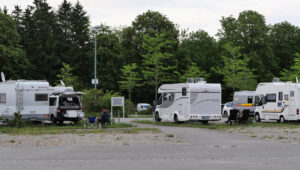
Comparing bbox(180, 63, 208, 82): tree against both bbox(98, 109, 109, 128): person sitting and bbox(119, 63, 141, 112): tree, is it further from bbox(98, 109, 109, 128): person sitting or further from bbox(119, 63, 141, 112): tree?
bbox(98, 109, 109, 128): person sitting

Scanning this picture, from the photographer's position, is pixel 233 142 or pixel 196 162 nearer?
pixel 196 162

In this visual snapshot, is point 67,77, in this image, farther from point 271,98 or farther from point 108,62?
point 271,98

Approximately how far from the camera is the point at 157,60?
210ft

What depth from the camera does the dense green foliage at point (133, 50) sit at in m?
68.2

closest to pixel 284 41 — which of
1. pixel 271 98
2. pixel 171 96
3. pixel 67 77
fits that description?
pixel 67 77

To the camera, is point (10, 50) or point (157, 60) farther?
point (10, 50)

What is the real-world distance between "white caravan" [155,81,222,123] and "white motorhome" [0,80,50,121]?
331 inches

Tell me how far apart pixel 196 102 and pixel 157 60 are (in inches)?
1312

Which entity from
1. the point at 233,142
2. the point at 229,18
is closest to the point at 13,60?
the point at 229,18

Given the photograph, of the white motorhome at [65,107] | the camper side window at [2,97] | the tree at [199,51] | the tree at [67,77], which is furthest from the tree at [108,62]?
the camper side window at [2,97]

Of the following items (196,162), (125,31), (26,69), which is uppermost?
(125,31)

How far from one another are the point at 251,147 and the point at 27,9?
214ft

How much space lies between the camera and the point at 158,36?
2621 inches

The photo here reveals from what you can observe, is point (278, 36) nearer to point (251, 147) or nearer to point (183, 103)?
point (183, 103)
